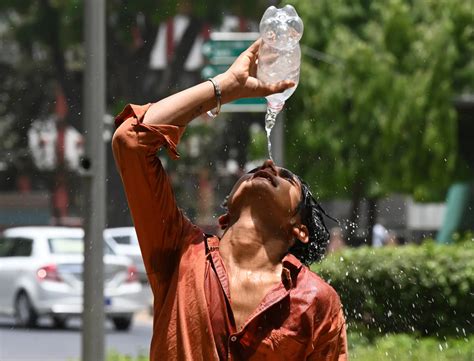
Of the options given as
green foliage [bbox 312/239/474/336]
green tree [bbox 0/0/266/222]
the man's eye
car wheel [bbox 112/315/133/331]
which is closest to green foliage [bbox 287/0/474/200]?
green tree [bbox 0/0/266/222]

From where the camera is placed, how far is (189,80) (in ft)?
86.2

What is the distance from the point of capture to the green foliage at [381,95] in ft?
84.1

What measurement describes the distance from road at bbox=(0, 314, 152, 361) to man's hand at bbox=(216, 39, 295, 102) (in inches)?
427

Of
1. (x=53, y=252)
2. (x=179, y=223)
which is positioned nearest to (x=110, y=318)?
(x=53, y=252)

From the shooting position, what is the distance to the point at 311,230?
420cm

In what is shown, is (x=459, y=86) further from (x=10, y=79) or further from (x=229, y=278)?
(x=229, y=278)

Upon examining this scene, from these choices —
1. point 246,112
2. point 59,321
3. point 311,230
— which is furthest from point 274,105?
point 246,112

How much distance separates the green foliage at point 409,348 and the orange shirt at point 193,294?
12.8ft

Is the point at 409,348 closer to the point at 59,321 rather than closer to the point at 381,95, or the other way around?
the point at 59,321

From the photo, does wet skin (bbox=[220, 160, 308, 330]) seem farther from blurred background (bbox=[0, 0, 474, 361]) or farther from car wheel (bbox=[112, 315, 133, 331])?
car wheel (bbox=[112, 315, 133, 331])

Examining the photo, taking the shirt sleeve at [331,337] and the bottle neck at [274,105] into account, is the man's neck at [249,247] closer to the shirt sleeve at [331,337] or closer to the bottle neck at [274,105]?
the shirt sleeve at [331,337]

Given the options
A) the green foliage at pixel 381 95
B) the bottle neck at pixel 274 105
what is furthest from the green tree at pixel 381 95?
the bottle neck at pixel 274 105

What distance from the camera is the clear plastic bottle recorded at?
4.20m

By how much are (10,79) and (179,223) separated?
85.9 feet
